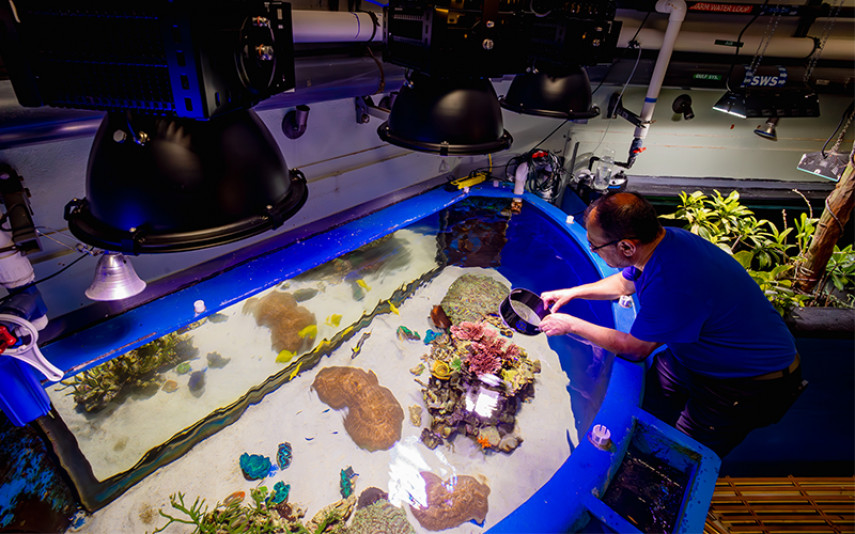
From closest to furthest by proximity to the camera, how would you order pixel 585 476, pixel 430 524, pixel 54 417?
pixel 585 476
pixel 54 417
pixel 430 524

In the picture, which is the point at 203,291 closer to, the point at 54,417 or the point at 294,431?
the point at 54,417

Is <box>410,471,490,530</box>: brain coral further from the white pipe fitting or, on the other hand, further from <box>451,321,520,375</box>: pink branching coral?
the white pipe fitting

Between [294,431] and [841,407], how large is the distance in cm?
437

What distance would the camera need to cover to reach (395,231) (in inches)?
169

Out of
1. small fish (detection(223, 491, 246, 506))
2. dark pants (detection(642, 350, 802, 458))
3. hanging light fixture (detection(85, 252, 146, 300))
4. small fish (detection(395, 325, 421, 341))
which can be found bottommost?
small fish (detection(223, 491, 246, 506))

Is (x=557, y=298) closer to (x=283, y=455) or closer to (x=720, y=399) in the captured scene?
(x=720, y=399)

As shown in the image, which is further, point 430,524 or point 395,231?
point 395,231

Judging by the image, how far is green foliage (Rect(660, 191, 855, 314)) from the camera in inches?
141

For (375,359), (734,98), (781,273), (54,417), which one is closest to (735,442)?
(781,273)

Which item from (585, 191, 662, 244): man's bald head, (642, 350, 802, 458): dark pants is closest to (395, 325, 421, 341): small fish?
(642, 350, 802, 458): dark pants

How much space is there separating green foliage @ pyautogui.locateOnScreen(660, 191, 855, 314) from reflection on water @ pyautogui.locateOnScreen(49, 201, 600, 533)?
202cm

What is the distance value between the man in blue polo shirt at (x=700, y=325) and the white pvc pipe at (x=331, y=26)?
6.51ft

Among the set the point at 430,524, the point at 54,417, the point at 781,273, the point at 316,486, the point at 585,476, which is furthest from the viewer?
the point at 781,273

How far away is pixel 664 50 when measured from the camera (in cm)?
458
